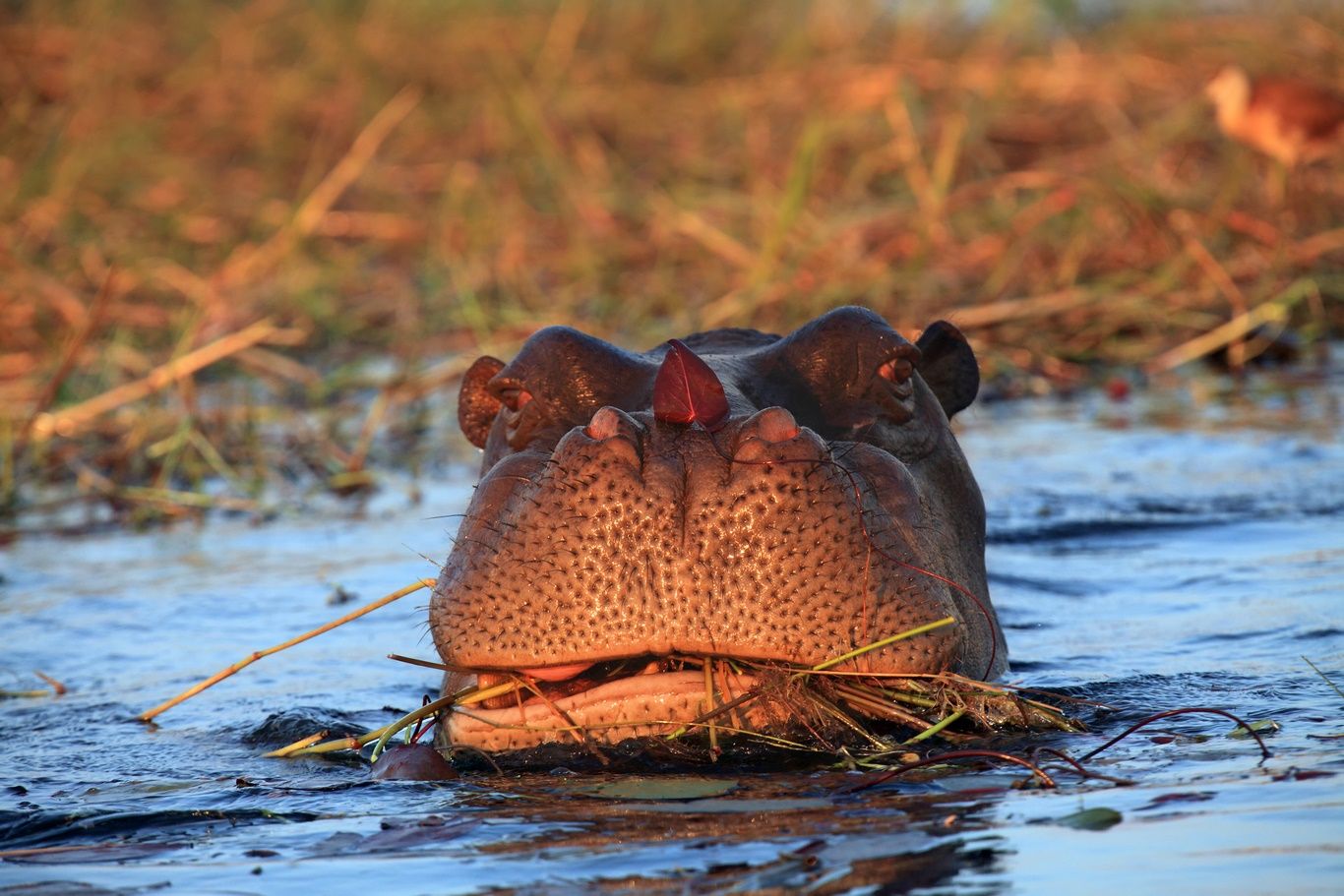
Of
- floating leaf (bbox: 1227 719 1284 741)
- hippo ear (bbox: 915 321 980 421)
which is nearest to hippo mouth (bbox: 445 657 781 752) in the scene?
floating leaf (bbox: 1227 719 1284 741)

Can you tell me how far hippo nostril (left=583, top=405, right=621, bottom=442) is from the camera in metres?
2.75

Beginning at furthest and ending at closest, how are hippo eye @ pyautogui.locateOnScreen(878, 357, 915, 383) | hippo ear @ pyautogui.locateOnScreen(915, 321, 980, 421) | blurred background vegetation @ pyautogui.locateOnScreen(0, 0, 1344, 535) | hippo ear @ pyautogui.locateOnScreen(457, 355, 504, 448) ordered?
Answer: blurred background vegetation @ pyautogui.locateOnScreen(0, 0, 1344, 535) < hippo ear @ pyautogui.locateOnScreen(915, 321, 980, 421) < hippo ear @ pyautogui.locateOnScreen(457, 355, 504, 448) < hippo eye @ pyautogui.locateOnScreen(878, 357, 915, 383)

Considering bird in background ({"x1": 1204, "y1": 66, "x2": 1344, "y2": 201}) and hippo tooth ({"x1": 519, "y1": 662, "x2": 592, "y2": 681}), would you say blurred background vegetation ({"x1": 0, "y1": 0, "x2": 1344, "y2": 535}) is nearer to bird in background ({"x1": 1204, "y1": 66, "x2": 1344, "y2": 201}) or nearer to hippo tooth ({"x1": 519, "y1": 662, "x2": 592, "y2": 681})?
bird in background ({"x1": 1204, "y1": 66, "x2": 1344, "y2": 201})

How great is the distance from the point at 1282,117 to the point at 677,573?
23.9 feet

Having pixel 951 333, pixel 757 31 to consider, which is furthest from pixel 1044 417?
pixel 757 31

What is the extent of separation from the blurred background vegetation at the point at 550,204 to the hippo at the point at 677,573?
3220mm

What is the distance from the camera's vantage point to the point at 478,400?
12.3ft

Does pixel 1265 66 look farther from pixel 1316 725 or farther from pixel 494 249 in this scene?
pixel 1316 725

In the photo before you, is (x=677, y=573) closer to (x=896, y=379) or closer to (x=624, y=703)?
(x=624, y=703)

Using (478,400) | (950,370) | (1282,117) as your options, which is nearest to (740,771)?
(478,400)

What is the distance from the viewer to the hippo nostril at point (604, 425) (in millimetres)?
2746

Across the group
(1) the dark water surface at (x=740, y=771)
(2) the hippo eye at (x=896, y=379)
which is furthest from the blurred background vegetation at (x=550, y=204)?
(2) the hippo eye at (x=896, y=379)

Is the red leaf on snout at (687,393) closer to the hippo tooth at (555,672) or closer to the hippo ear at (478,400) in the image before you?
the hippo tooth at (555,672)

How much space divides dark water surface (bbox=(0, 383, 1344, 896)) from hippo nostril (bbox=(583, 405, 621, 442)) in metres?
0.39
